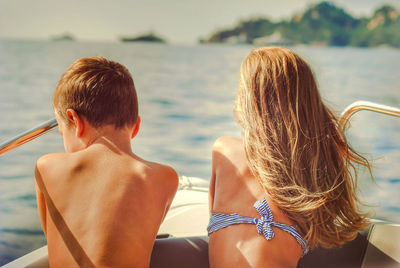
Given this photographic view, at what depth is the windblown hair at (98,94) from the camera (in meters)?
1.06

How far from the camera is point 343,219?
3.81ft

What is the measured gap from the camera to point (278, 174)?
1050 mm

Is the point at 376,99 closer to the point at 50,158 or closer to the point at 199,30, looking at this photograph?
the point at 199,30

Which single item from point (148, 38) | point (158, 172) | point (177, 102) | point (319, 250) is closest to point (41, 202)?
point (158, 172)

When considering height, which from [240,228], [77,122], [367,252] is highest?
[77,122]

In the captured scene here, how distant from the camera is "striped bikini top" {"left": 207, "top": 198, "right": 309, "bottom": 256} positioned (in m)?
0.99

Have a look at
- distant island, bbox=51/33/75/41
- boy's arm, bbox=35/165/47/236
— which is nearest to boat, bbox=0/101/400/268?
boy's arm, bbox=35/165/47/236

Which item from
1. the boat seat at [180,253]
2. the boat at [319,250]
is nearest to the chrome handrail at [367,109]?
the boat at [319,250]

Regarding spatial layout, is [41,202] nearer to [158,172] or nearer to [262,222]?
[158,172]

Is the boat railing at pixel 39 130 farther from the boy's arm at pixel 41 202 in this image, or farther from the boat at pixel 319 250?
the boy's arm at pixel 41 202

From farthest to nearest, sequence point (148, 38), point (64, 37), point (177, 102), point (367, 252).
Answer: point (148, 38) < point (64, 37) < point (177, 102) < point (367, 252)

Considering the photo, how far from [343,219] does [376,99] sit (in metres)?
7.73

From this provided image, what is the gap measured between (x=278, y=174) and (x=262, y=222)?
127 millimetres

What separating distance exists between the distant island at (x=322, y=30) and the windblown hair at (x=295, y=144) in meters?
11.3
